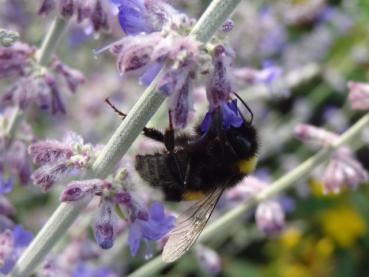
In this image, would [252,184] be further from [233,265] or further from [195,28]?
[233,265]

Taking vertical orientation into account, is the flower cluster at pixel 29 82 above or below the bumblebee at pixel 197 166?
below

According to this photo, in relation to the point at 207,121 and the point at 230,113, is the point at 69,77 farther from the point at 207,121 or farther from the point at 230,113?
the point at 230,113

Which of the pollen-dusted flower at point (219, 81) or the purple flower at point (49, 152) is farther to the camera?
the purple flower at point (49, 152)

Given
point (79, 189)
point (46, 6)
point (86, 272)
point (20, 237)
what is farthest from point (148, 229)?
point (86, 272)

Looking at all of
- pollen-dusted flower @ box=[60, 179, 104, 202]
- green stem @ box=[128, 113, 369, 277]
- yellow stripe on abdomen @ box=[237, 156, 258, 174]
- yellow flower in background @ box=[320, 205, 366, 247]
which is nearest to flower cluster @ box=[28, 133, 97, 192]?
pollen-dusted flower @ box=[60, 179, 104, 202]

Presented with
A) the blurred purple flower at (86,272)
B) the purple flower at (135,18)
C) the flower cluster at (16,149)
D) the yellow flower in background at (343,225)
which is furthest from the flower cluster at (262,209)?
the yellow flower in background at (343,225)

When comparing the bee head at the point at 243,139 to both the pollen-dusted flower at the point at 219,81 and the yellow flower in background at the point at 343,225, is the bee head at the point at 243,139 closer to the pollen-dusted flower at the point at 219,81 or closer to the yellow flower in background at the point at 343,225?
the pollen-dusted flower at the point at 219,81
